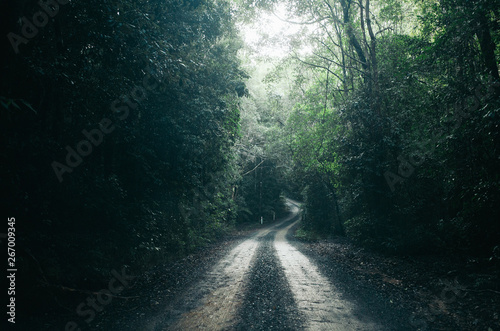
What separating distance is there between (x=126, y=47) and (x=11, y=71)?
2.31 metres

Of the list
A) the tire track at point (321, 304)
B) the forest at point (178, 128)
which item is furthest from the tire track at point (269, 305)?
the forest at point (178, 128)

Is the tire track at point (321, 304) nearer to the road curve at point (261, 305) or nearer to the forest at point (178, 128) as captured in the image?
the road curve at point (261, 305)

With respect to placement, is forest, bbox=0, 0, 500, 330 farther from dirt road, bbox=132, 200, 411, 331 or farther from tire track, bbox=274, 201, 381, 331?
tire track, bbox=274, 201, 381, 331

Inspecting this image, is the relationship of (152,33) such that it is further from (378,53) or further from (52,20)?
(378,53)

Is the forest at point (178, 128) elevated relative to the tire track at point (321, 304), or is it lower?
elevated

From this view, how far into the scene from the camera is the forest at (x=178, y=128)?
4949mm

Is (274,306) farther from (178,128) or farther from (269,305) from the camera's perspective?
(178,128)

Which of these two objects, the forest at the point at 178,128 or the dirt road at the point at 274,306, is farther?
the forest at the point at 178,128

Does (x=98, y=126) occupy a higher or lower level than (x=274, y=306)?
higher

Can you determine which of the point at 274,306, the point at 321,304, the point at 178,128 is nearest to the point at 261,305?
the point at 274,306

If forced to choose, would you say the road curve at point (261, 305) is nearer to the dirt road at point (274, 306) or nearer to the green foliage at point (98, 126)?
the dirt road at point (274, 306)

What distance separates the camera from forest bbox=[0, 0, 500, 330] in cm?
Result: 495

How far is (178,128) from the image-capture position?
30.0ft

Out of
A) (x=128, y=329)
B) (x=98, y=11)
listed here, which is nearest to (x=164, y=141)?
(x=98, y=11)
